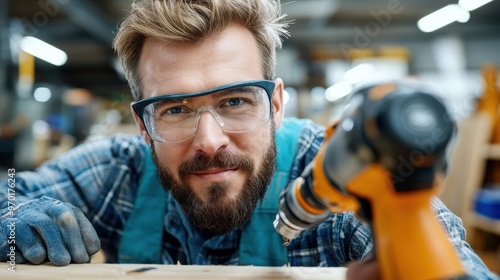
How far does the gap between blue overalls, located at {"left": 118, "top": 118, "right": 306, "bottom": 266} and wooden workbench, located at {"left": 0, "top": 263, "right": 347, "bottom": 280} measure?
36cm

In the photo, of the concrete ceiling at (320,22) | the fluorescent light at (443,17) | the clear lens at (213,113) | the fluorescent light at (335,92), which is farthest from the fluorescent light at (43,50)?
the fluorescent light at (443,17)

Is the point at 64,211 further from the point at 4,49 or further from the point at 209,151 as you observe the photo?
the point at 4,49

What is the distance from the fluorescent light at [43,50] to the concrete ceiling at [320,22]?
0.47 feet

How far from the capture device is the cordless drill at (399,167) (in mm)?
474

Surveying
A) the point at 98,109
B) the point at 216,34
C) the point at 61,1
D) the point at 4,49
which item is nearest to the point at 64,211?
the point at 216,34

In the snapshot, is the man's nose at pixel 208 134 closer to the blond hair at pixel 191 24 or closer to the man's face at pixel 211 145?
the man's face at pixel 211 145

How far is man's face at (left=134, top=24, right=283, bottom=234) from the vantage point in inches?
41.9

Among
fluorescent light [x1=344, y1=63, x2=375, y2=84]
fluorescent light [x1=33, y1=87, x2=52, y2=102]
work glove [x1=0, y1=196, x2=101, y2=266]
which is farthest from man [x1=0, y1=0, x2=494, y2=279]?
fluorescent light [x1=33, y1=87, x2=52, y2=102]

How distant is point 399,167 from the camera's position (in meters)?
0.48

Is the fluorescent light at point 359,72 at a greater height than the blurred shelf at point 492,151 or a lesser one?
greater

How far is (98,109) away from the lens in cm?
986

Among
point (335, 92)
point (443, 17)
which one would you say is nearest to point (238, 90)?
point (335, 92)

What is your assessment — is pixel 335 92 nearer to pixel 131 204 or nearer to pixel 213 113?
pixel 131 204

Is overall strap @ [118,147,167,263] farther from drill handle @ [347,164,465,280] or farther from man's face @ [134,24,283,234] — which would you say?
drill handle @ [347,164,465,280]
